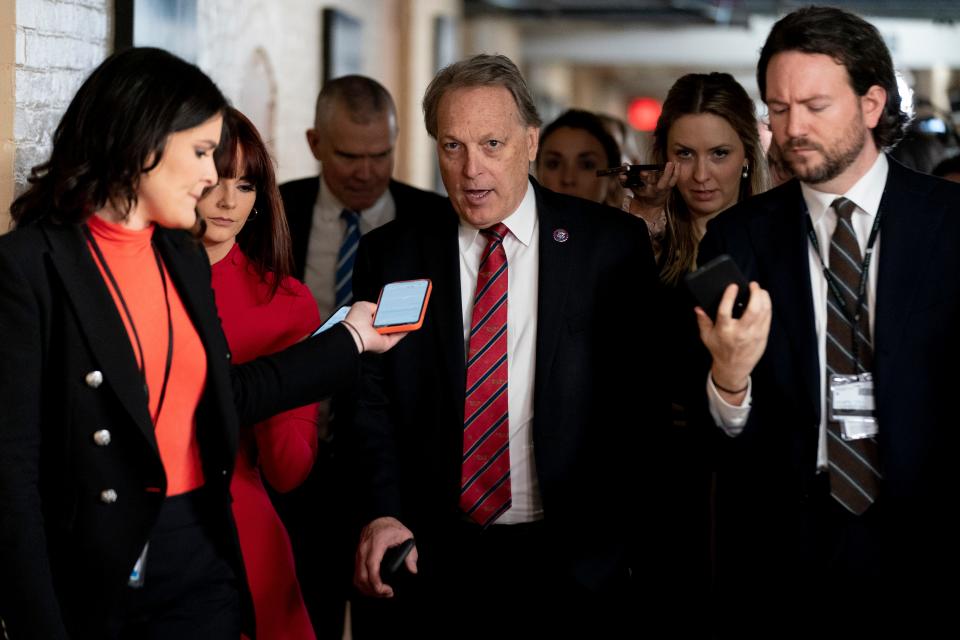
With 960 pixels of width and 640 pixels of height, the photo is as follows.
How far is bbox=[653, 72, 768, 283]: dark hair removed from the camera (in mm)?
3469

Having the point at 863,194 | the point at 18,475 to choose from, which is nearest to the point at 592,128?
the point at 863,194

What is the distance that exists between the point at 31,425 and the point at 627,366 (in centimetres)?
132

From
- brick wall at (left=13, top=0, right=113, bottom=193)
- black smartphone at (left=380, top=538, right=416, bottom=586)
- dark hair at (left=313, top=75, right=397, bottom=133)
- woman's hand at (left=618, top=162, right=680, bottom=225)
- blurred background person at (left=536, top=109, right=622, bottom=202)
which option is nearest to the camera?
black smartphone at (left=380, top=538, right=416, bottom=586)

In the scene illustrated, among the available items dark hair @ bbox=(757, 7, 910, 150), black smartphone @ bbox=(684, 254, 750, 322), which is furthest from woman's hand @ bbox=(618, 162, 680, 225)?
black smartphone @ bbox=(684, 254, 750, 322)

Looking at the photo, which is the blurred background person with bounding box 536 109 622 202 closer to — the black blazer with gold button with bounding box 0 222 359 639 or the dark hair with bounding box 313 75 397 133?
the dark hair with bounding box 313 75 397 133

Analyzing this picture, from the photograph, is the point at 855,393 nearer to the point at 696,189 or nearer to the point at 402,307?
the point at 402,307

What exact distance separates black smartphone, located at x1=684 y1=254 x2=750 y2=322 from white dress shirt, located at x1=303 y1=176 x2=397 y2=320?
2000 millimetres

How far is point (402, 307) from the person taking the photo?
93.5 inches

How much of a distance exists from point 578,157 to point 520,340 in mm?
2190

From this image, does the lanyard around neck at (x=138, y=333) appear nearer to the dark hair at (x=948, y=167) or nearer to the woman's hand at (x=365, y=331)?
the woman's hand at (x=365, y=331)

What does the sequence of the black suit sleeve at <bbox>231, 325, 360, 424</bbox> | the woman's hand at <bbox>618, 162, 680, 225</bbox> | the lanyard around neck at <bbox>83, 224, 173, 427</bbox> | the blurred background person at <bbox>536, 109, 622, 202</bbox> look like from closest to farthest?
the lanyard around neck at <bbox>83, 224, 173, 427</bbox> → the black suit sleeve at <bbox>231, 325, 360, 424</bbox> → the woman's hand at <bbox>618, 162, 680, 225</bbox> → the blurred background person at <bbox>536, 109, 622, 202</bbox>

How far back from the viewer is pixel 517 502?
2.69 m

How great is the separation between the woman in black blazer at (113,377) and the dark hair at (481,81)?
0.89 m

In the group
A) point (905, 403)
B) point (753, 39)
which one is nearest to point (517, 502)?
point (905, 403)
